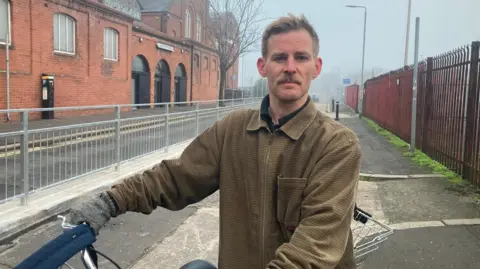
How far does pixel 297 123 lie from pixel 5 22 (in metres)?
17.4

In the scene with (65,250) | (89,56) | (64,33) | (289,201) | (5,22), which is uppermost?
(64,33)

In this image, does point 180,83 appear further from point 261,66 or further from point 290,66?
point 290,66

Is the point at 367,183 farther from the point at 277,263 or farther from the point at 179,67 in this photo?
the point at 179,67

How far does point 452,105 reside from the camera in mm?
9312

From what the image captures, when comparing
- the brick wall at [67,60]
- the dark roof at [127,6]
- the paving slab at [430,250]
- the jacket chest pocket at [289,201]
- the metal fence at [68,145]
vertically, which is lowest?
the paving slab at [430,250]

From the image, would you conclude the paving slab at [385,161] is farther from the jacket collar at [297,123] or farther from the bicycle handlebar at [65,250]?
the bicycle handlebar at [65,250]

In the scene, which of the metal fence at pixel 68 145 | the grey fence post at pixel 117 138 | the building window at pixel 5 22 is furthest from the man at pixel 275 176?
the building window at pixel 5 22

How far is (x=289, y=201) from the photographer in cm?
186

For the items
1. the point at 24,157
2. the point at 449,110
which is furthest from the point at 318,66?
the point at 449,110

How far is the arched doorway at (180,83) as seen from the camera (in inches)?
1405

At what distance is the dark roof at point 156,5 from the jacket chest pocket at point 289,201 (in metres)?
40.2

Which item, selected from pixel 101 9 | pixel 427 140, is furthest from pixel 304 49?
pixel 101 9

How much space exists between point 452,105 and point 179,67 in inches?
1132

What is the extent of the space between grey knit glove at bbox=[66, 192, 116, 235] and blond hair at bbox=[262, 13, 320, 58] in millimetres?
1003
